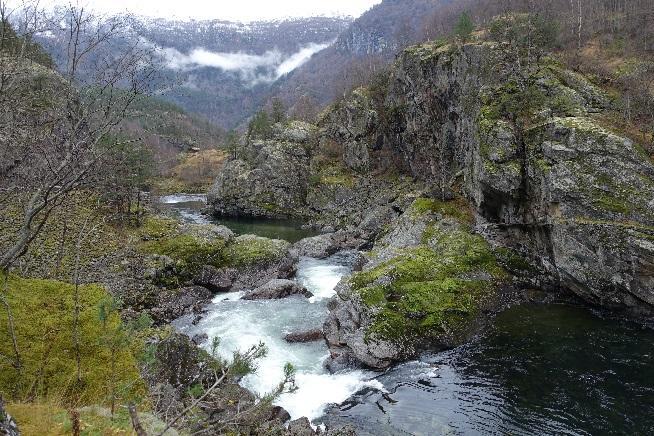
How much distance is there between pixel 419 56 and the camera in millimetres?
71875

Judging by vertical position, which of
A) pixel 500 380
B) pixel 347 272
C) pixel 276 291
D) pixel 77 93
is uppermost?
pixel 77 93

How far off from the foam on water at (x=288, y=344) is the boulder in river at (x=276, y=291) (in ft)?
2.39

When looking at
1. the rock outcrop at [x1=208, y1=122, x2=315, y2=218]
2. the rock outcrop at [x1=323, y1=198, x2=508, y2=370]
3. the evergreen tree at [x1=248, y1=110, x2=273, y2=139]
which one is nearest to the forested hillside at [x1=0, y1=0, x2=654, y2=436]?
the rock outcrop at [x1=323, y1=198, x2=508, y2=370]

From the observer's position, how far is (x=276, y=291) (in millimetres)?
35969

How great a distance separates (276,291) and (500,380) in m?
18.8

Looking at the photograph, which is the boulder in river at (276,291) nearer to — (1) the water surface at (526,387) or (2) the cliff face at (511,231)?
(2) the cliff face at (511,231)

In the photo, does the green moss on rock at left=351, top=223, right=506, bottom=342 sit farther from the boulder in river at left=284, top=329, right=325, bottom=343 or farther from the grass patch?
the grass patch

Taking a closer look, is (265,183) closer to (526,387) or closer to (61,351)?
(526,387)

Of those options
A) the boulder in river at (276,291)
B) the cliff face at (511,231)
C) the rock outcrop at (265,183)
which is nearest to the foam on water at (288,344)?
the boulder in river at (276,291)

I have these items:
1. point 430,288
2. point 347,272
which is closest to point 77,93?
point 430,288

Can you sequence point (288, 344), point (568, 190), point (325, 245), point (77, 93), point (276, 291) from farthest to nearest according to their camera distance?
1. point (325, 245)
2. point (276, 291)
3. point (568, 190)
4. point (288, 344)
5. point (77, 93)

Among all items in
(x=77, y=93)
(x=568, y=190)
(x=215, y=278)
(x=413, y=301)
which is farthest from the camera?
(x=215, y=278)

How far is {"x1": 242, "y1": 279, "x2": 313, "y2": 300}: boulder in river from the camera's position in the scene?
35750 mm

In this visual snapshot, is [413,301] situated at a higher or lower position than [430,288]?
lower
